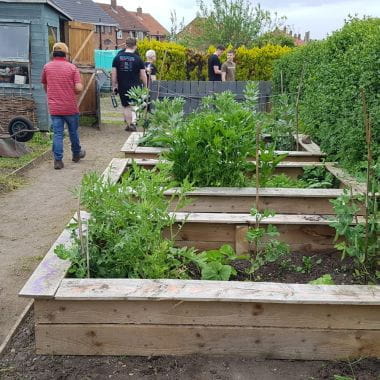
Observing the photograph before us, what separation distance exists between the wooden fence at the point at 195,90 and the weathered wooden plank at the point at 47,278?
10964 mm

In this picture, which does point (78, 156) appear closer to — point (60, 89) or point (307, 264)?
point (60, 89)

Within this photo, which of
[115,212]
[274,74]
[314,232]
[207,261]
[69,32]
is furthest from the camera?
[69,32]

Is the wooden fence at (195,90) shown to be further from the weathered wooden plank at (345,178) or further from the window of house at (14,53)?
the weathered wooden plank at (345,178)

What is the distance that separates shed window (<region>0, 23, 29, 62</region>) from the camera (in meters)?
11.2

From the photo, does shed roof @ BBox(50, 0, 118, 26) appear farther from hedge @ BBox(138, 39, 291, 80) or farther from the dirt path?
the dirt path

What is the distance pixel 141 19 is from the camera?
76.3 metres

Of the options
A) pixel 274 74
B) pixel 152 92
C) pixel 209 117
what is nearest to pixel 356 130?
pixel 209 117

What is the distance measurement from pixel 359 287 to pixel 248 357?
2.29 ft

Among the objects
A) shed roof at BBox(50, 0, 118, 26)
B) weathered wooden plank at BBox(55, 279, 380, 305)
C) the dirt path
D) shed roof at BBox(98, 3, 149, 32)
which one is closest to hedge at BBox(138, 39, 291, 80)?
the dirt path

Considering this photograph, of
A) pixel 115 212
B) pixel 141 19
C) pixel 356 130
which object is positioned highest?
pixel 141 19

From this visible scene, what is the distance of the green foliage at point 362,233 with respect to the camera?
10.0 feet

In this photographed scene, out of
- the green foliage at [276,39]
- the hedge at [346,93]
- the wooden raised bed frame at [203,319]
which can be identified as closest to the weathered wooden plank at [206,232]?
the wooden raised bed frame at [203,319]

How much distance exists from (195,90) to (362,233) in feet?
36.8

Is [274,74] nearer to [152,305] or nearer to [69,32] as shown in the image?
[69,32]
